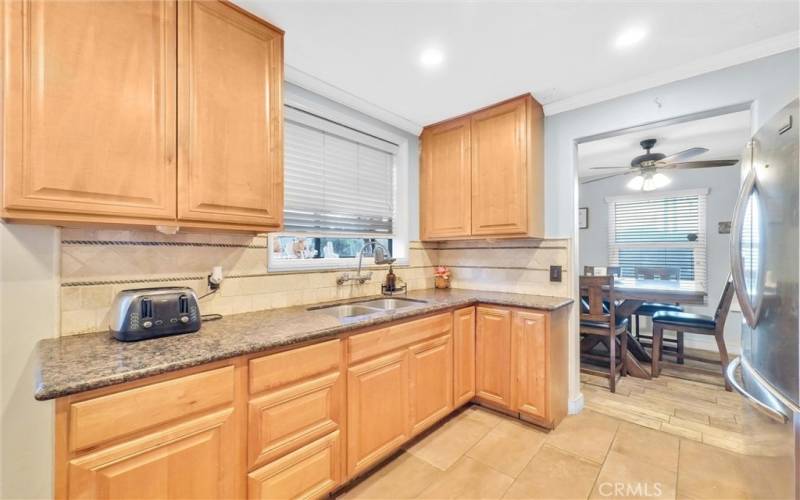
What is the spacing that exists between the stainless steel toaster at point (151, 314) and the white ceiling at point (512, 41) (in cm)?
134

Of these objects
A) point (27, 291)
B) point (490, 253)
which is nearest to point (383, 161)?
point (490, 253)

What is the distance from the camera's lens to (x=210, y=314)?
1.74 metres

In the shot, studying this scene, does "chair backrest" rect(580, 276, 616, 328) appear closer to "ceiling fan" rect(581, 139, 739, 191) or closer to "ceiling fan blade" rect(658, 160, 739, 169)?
"ceiling fan" rect(581, 139, 739, 191)

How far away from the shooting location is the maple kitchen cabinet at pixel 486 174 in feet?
8.10

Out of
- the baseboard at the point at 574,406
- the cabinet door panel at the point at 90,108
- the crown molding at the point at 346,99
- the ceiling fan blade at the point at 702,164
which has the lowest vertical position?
the baseboard at the point at 574,406

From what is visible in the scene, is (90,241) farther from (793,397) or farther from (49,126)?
(793,397)

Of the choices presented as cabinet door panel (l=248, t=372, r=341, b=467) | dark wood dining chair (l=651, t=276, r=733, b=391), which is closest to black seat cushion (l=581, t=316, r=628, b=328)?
dark wood dining chair (l=651, t=276, r=733, b=391)

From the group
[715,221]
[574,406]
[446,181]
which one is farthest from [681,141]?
[574,406]

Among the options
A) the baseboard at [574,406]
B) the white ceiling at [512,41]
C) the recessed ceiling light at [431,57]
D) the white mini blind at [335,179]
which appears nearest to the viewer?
the white ceiling at [512,41]

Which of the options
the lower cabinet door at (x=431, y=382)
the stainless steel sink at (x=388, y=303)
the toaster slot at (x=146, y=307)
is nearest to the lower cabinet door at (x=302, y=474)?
the lower cabinet door at (x=431, y=382)

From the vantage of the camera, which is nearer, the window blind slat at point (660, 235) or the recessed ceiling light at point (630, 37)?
the recessed ceiling light at point (630, 37)

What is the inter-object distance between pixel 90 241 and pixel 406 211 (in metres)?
2.10

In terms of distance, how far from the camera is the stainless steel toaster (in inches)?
49.6

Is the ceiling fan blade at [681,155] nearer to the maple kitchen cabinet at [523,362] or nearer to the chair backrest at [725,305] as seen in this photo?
the chair backrest at [725,305]
